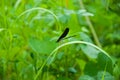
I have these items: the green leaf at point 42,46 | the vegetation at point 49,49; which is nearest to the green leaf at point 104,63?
the vegetation at point 49,49

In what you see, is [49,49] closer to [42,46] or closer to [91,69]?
[42,46]

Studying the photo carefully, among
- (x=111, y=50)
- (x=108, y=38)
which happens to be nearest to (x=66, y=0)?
(x=111, y=50)

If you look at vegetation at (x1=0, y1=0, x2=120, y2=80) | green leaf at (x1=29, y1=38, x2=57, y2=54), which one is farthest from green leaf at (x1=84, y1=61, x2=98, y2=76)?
green leaf at (x1=29, y1=38, x2=57, y2=54)

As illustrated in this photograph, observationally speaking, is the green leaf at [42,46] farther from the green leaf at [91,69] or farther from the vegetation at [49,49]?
the green leaf at [91,69]

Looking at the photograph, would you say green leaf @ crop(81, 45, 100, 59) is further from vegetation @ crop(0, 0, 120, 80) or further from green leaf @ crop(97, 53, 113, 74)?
green leaf @ crop(97, 53, 113, 74)

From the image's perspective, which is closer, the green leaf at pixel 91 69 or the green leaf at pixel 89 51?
the green leaf at pixel 91 69

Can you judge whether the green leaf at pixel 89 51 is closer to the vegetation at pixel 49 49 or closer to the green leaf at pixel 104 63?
the vegetation at pixel 49 49

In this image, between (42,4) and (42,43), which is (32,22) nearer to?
(42,4)

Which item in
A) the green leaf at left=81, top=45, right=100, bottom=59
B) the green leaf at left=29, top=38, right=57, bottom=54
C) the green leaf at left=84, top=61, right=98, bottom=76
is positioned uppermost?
the green leaf at left=29, top=38, right=57, bottom=54

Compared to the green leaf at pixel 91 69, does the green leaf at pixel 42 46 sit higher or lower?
higher

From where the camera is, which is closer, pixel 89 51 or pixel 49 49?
pixel 49 49

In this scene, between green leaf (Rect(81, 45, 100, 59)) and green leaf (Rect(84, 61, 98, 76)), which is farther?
green leaf (Rect(81, 45, 100, 59))

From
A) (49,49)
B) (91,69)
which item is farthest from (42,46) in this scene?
(91,69)

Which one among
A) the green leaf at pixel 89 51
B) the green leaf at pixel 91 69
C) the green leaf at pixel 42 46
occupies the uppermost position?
the green leaf at pixel 42 46
